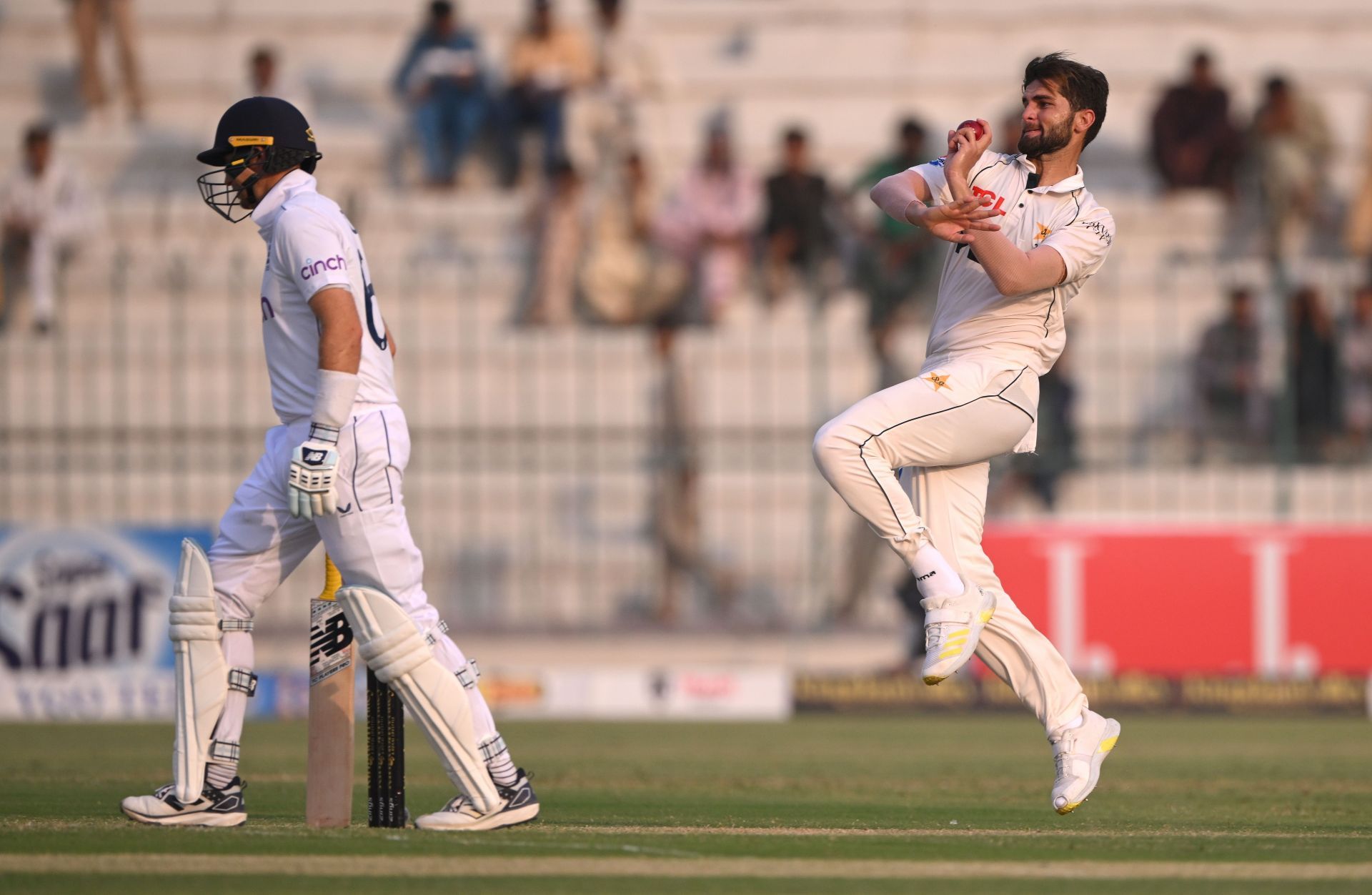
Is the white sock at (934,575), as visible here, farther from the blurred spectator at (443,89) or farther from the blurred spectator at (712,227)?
the blurred spectator at (443,89)

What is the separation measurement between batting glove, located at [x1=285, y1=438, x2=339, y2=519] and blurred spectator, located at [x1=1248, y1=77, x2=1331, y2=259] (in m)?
11.8

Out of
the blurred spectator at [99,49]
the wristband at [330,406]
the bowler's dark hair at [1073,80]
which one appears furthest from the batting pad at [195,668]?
the blurred spectator at [99,49]

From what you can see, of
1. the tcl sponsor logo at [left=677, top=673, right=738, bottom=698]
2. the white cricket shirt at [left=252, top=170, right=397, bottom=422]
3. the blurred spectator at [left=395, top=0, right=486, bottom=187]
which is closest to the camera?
the white cricket shirt at [left=252, top=170, right=397, bottom=422]

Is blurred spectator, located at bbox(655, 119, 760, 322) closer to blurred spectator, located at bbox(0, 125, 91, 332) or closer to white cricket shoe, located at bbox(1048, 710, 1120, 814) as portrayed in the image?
blurred spectator, located at bbox(0, 125, 91, 332)

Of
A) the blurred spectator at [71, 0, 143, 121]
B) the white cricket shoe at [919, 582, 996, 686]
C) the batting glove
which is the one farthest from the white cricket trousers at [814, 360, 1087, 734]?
the blurred spectator at [71, 0, 143, 121]

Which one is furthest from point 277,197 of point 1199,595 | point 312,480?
point 1199,595

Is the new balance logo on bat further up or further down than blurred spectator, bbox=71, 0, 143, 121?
further down

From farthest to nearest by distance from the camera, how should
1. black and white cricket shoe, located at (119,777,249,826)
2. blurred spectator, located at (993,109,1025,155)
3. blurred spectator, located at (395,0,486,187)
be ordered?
blurred spectator, located at (395,0,486,187) → blurred spectator, located at (993,109,1025,155) → black and white cricket shoe, located at (119,777,249,826)

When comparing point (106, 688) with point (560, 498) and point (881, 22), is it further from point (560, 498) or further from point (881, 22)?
point (881, 22)

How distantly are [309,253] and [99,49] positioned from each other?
14003 millimetres

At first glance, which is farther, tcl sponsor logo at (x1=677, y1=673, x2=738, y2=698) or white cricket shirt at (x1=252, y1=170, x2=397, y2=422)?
tcl sponsor logo at (x1=677, y1=673, x2=738, y2=698)

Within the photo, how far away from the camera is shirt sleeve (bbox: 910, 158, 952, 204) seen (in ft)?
21.4

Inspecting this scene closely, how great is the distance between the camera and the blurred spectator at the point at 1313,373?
14.4 metres

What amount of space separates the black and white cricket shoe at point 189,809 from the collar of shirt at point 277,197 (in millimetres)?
1739
